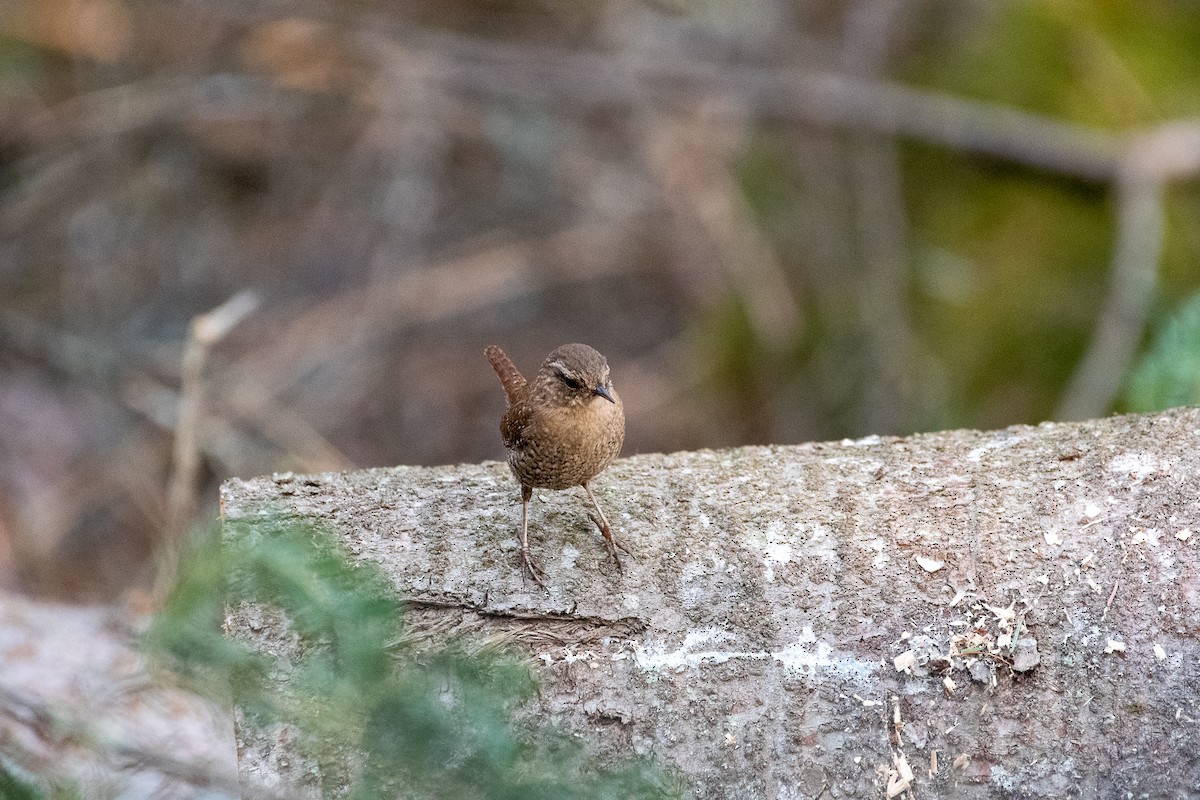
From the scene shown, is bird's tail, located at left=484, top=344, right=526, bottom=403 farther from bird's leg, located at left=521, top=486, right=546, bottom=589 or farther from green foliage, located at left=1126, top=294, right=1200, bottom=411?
green foliage, located at left=1126, top=294, right=1200, bottom=411

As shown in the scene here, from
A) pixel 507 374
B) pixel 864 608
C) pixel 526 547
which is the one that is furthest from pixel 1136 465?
pixel 507 374

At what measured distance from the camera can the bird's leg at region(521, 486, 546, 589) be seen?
2.34 m

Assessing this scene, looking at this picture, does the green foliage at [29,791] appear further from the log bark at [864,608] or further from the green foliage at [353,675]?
the log bark at [864,608]

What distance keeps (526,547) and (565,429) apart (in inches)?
10.1

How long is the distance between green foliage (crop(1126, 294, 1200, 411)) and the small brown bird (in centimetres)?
151

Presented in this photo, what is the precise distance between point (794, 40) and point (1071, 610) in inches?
190

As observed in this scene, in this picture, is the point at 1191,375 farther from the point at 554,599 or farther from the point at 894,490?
the point at 554,599

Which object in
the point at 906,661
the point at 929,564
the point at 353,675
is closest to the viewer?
the point at 353,675

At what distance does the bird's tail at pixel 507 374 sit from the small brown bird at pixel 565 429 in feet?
0.44

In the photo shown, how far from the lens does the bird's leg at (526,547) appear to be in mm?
2338

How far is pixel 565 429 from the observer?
2482 mm

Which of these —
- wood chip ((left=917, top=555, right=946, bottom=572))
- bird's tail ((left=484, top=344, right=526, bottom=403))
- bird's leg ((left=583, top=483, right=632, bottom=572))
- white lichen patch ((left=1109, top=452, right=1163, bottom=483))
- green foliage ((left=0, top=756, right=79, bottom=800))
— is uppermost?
bird's tail ((left=484, top=344, right=526, bottom=403))

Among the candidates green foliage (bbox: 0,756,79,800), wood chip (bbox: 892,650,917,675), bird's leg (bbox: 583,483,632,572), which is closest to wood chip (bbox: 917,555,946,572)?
wood chip (bbox: 892,650,917,675)

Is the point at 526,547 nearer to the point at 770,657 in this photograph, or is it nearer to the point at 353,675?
the point at 770,657
